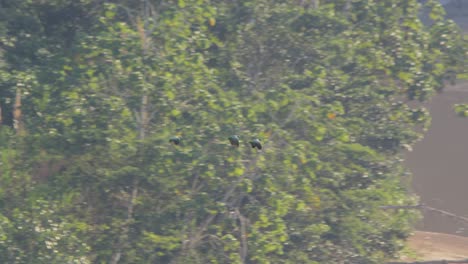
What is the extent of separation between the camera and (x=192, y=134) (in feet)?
32.4

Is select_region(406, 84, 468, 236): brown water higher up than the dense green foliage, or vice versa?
select_region(406, 84, 468, 236): brown water

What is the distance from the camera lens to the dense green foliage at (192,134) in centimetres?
970

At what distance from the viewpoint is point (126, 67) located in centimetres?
993

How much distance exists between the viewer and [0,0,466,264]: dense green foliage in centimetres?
970

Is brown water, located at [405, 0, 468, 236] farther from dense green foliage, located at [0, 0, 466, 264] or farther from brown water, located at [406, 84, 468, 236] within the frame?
dense green foliage, located at [0, 0, 466, 264]

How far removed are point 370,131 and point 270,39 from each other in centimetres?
166

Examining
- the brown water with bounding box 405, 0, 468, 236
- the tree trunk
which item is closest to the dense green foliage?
the tree trunk

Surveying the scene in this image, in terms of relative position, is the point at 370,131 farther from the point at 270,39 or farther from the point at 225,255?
the point at 225,255

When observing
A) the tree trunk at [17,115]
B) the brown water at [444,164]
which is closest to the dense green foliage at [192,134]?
the tree trunk at [17,115]

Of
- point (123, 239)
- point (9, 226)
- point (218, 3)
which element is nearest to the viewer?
point (9, 226)

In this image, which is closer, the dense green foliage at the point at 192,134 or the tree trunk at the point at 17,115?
the dense green foliage at the point at 192,134

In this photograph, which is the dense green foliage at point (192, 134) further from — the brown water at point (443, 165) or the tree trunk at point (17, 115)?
the brown water at point (443, 165)

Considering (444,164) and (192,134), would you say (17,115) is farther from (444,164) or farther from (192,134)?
(444,164)

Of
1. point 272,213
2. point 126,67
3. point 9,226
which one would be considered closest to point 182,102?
point 126,67
